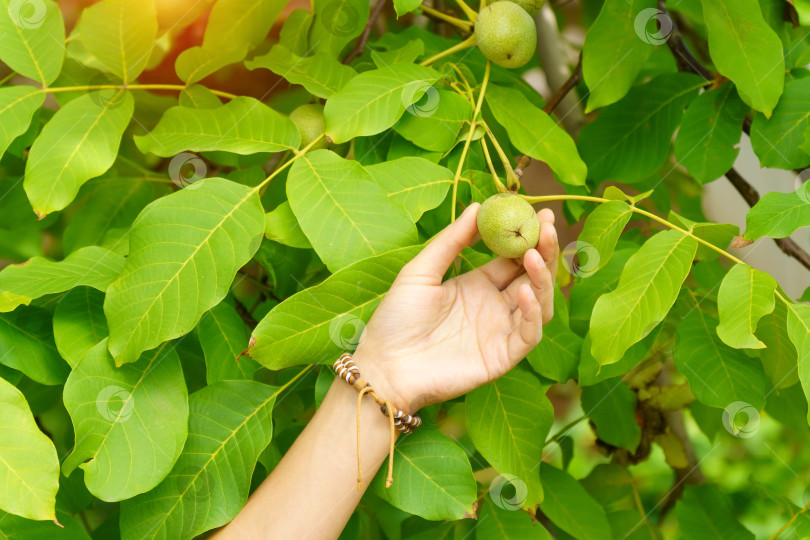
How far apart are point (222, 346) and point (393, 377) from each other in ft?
0.87

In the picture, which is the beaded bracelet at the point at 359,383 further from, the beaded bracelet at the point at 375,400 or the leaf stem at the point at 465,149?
the leaf stem at the point at 465,149

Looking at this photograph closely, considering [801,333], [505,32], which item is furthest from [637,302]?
[505,32]

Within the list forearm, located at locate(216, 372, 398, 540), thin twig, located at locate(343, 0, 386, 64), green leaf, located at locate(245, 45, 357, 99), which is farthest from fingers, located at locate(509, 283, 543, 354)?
thin twig, located at locate(343, 0, 386, 64)

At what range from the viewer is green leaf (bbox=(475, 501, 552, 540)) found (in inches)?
44.6

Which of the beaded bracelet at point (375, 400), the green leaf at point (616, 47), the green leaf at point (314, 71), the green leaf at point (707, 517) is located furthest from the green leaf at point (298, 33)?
the green leaf at point (707, 517)

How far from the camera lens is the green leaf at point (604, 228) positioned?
37.7 inches

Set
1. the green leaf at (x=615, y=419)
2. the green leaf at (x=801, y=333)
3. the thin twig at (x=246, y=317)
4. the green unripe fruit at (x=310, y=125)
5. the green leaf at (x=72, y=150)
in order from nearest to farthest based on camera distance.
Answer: the green leaf at (x=801, y=333)
the green leaf at (x=72, y=150)
the green unripe fruit at (x=310, y=125)
the thin twig at (x=246, y=317)
the green leaf at (x=615, y=419)

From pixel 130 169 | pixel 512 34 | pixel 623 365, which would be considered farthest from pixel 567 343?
pixel 130 169

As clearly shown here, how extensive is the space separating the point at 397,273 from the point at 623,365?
38 cm

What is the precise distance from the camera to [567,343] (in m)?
1.08

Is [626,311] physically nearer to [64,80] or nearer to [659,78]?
[659,78]

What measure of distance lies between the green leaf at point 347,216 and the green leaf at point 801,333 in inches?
20.2

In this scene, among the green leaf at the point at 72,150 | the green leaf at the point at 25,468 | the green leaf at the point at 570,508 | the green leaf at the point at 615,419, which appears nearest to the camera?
the green leaf at the point at 25,468

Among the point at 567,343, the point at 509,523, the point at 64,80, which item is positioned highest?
the point at 64,80
